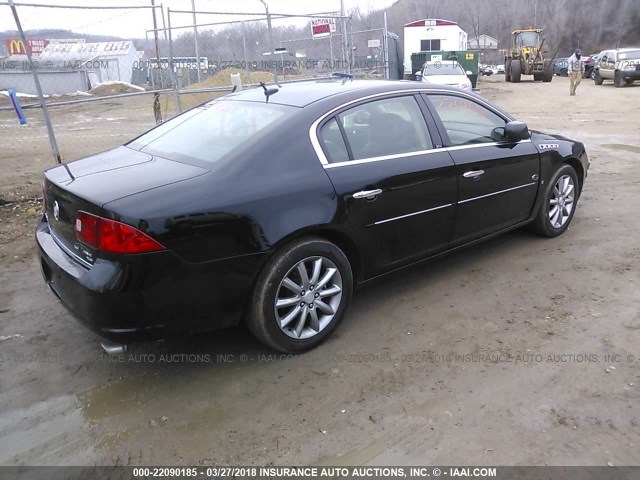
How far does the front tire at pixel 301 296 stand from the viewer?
3.00 meters

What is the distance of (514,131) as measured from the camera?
168 inches

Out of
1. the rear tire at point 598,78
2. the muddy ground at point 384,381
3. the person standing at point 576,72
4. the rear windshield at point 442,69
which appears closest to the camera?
the muddy ground at point 384,381

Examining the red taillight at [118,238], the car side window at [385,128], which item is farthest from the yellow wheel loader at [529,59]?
the red taillight at [118,238]

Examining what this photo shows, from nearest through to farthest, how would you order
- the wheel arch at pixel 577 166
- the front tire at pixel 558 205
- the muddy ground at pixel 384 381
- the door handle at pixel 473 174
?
1. the muddy ground at pixel 384 381
2. the door handle at pixel 473 174
3. the front tire at pixel 558 205
4. the wheel arch at pixel 577 166

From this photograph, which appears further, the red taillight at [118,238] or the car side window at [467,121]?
the car side window at [467,121]

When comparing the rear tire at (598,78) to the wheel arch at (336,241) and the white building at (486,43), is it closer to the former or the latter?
the wheel arch at (336,241)

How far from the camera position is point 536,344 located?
3295 mm

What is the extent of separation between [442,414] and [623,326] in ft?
5.19

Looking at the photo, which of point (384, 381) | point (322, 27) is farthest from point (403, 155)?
point (322, 27)

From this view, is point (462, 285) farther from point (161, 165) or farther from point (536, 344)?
point (161, 165)

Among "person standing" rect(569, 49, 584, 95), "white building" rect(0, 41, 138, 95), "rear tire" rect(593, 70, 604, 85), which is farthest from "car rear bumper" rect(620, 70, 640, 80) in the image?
"white building" rect(0, 41, 138, 95)

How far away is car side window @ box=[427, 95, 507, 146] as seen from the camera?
4.03 m

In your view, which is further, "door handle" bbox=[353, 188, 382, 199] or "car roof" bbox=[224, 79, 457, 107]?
"car roof" bbox=[224, 79, 457, 107]

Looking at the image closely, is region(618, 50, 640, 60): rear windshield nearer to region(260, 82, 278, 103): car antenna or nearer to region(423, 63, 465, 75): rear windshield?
region(423, 63, 465, 75): rear windshield
